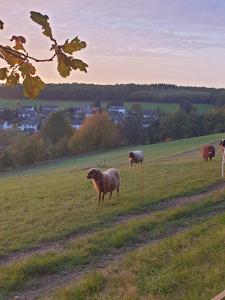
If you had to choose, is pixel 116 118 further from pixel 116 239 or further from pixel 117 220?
pixel 116 239

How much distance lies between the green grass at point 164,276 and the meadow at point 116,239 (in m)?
0.02

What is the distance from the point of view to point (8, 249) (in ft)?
39.3

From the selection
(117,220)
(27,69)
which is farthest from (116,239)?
(27,69)

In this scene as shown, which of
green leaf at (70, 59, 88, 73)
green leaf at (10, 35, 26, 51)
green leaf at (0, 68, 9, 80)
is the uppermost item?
green leaf at (10, 35, 26, 51)

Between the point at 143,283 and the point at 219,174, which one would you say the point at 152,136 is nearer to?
the point at 219,174

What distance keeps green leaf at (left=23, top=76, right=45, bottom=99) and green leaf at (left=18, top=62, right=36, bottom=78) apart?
0.09 ft

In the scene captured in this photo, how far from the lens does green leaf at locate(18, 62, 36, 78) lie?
3359mm

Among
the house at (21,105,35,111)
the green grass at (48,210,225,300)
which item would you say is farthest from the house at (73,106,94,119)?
the green grass at (48,210,225,300)

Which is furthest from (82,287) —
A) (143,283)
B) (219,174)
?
(219,174)

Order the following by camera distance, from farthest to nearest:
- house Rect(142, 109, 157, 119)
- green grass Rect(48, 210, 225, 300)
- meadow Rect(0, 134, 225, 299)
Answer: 1. house Rect(142, 109, 157, 119)
2. meadow Rect(0, 134, 225, 299)
3. green grass Rect(48, 210, 225, 300)

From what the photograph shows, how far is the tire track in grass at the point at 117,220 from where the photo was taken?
38.1 feet

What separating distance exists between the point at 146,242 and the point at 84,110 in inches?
4451

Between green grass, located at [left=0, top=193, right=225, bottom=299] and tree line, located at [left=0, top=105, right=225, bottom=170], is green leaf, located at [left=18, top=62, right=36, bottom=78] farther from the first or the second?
tree line, located at [left=0, top=105, right=225, bottom=170]

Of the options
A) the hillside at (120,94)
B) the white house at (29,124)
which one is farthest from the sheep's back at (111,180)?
the hillside at (120,94)
